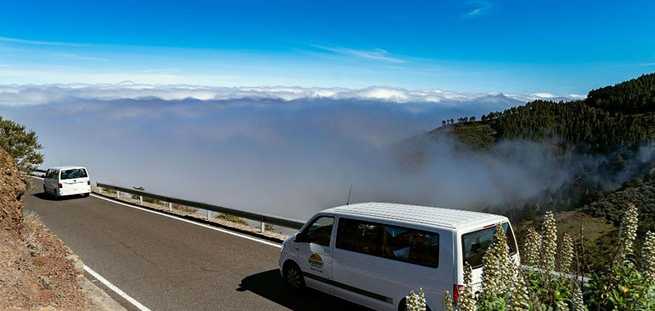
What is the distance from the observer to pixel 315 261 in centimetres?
844

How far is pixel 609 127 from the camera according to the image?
15825 cm

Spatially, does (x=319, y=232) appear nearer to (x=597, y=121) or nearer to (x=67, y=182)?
(x=67, y=182)

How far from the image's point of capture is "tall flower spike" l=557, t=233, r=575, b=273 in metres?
3.61

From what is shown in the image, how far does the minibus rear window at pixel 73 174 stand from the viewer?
83.9 feet

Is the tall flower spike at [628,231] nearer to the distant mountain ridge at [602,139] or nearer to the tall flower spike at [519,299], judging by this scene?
the tall flower spike at [519,299]

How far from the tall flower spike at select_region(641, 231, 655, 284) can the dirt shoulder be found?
789cm

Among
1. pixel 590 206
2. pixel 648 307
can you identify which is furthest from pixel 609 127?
pixel 648 307

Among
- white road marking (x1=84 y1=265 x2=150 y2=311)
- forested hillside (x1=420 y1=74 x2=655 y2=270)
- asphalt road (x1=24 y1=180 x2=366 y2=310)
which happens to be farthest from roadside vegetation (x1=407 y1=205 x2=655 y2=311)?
forested hillside (x1=420 y1=74 x2=655 y2=270)

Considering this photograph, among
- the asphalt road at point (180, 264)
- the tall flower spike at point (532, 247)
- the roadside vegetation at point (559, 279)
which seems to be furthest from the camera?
the asphalt road at point (180, 264)

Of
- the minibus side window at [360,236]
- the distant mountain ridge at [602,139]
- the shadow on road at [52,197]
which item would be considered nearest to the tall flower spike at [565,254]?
the minibus side window at [360,236]

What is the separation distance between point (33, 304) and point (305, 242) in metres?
4.55

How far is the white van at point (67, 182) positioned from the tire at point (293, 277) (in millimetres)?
20892

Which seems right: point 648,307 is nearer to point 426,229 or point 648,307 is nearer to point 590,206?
point 426,229

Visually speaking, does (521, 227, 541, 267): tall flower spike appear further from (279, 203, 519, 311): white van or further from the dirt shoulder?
the dirt shoulder
